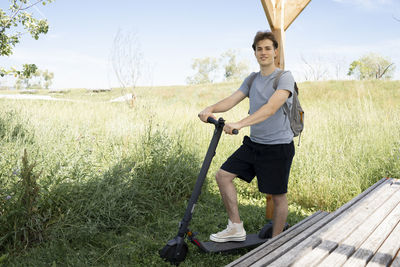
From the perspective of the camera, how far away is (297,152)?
5852 millimetres

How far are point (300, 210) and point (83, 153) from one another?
3109 millimetres

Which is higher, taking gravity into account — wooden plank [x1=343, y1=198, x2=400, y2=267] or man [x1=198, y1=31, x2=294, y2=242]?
man [x1=198, y1=31, x2=294, y2=242]

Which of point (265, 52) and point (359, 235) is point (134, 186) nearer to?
point (265, 52)

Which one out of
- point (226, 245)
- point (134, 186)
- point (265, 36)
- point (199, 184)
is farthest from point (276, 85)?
point (134, 186)

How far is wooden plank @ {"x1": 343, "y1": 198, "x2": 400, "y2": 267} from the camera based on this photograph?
1926mm

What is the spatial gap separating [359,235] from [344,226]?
175 millimetres

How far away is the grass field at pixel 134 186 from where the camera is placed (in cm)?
339

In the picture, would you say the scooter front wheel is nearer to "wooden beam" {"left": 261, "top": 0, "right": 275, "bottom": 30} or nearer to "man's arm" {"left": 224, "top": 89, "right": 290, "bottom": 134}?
"man's arm" {"left": 224, "top": 89, "right": 290, "bottom": 134}

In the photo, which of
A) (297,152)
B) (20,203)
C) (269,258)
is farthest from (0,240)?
(297,152)

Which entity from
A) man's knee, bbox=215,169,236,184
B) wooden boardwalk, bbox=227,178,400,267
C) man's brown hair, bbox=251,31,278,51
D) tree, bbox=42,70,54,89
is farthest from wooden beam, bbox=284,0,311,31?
tree, bbox=42,70,54,89

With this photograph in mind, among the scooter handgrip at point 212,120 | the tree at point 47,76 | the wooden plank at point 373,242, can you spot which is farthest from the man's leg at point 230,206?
the tree at point 47,76

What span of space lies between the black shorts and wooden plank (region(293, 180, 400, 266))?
24.7 inches

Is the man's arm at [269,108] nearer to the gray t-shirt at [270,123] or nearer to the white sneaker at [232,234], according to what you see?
the gray t-shirt at [270,123]

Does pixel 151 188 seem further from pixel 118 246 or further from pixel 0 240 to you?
pixel 0 240
